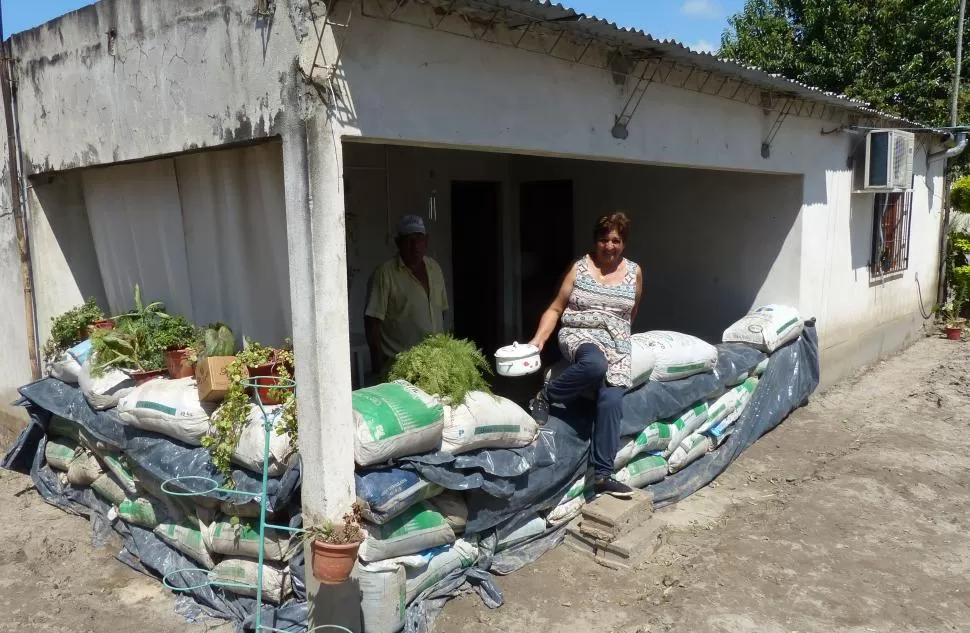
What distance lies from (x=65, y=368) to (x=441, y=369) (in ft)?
9.59

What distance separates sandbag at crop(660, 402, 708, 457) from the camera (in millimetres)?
5453

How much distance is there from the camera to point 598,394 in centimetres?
467

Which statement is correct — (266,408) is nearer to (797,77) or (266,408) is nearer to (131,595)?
(131,595)

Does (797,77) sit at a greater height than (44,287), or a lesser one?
greater

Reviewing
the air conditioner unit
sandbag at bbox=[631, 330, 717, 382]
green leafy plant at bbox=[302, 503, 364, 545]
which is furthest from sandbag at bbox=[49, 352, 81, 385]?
the air conditioner unit

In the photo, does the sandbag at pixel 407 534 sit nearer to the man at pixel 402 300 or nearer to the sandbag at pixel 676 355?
the man at pixel 402 300

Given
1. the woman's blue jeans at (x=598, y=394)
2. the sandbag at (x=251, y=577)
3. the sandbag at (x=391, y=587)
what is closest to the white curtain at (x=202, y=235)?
the sandbag at (x=251, y=577)

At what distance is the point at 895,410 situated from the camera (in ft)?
25.3

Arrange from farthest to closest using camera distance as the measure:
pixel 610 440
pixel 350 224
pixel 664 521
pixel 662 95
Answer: pixel 350 224, pixel 662 95, pixel 664 521, pixel 610 440

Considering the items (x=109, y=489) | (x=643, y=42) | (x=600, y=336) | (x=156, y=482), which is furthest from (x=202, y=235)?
(x=643, y=42)

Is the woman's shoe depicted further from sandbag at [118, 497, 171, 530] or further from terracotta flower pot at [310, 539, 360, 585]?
sandbag at [118, 497, 171, 530]

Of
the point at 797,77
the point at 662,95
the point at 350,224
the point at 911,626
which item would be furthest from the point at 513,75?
the point at 797,77

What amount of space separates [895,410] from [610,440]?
4.73 meters

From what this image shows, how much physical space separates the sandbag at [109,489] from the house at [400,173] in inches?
49.3
